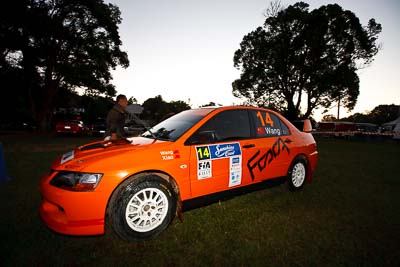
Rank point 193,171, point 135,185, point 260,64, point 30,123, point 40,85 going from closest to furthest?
1. point 135,185
2. point 193,171
3. point 40,85
4. point 260,64
5. point 30,123

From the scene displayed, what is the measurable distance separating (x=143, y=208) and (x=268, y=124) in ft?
8.18

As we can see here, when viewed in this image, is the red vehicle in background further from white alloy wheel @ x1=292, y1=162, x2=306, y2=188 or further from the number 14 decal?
white alloy wheel @ x1=292, y1=162, x2=306, y2=188

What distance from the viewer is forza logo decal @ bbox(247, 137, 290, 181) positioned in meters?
3.34

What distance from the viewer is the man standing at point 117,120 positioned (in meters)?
4.64

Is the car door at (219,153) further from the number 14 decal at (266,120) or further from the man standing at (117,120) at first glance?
the man standing at (117,120)

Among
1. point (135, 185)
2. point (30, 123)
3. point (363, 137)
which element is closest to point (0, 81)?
point (30, 123)

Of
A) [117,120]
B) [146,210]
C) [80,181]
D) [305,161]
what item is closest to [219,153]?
[146,210]

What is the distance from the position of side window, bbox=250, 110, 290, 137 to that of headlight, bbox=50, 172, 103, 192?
96.7 inches

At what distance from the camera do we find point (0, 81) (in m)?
20.9

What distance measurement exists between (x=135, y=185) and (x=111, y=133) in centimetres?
267

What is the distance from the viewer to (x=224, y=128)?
3254mm

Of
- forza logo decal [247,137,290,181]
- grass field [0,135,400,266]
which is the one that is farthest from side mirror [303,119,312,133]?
grass field [0,135,400,266]

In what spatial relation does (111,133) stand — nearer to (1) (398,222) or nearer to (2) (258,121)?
(2) (258,121)

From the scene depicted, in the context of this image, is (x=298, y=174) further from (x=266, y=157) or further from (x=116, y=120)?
(x=116, y=120)
